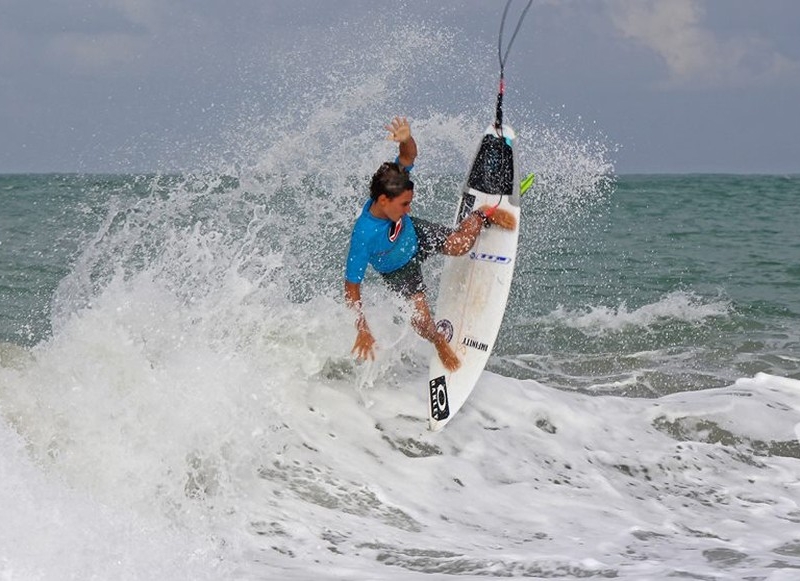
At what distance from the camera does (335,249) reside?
52.6 feet

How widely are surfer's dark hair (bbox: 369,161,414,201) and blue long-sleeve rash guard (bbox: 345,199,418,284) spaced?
12 cm

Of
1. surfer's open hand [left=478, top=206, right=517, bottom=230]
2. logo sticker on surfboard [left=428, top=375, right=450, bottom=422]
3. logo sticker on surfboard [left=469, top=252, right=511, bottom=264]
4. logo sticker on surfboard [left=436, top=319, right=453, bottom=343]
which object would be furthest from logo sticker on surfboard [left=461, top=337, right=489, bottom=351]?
surfer's open hand [left=478, top=206, right=517, bottom=230]

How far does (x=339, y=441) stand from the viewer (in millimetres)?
6531

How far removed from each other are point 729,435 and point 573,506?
2.07 m

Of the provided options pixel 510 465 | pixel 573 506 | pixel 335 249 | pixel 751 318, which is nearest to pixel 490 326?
pixel 510 465

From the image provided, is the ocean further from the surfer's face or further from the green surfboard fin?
the surfer's face

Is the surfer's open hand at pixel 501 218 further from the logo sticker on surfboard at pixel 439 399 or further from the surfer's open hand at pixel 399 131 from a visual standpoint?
the logo sticker on surfboard at pixel 439 399

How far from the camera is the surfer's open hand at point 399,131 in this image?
6512 millimetres

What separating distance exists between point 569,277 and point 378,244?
9076 mm

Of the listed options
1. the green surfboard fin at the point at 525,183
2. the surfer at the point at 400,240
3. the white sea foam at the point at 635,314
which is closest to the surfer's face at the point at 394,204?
the surfer at the point at 400,240

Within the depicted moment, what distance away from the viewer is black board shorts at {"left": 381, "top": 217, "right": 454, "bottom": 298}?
22.1ft

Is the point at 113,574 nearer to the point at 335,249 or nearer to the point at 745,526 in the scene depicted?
the point at 745,526

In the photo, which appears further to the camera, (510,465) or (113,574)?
(510,465)

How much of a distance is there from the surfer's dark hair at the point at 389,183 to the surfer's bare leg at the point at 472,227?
30.4 inches
